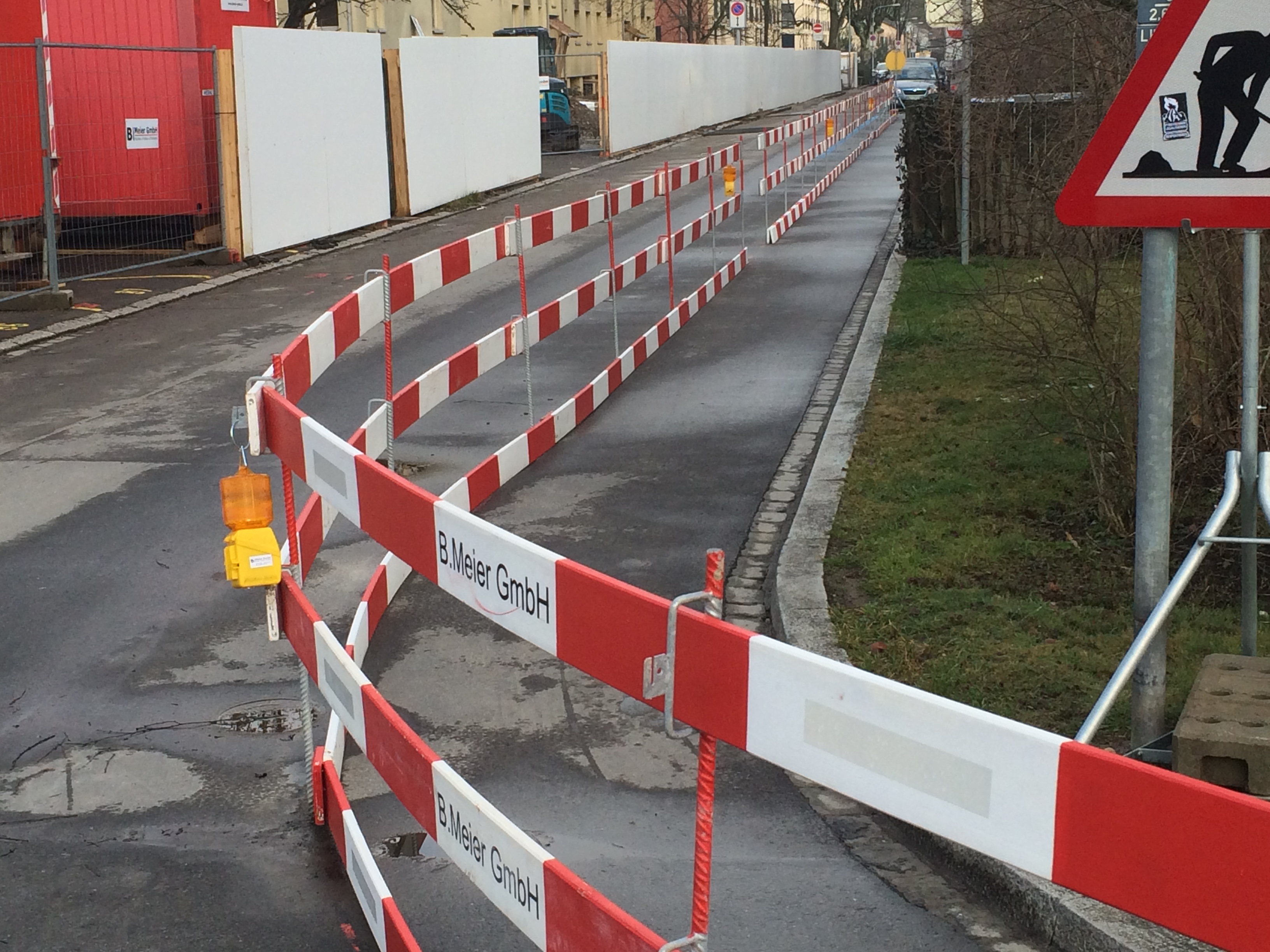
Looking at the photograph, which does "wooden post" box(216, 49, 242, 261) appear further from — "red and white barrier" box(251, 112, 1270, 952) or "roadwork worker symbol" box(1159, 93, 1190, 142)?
"red and white barrier" box(251, 112, 1270, 952)

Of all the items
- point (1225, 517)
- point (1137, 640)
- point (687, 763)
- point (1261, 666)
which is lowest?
point (687, 763)

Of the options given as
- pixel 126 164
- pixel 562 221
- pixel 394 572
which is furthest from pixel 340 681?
pixel 126 164

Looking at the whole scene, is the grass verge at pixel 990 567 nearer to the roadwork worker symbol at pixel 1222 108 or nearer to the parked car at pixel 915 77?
the roadwork worker symbol at pixel 1222 108

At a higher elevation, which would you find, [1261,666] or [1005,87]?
[1005,87]

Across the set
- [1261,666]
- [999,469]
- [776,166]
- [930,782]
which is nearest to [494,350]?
[999,469]

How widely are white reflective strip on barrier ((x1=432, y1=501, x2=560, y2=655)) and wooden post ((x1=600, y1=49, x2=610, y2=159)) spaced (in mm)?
34535

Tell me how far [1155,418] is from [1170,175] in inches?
28.3

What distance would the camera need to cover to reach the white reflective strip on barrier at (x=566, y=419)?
33.9ft

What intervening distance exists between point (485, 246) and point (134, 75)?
1089cm

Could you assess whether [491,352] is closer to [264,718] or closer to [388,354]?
[388,354]

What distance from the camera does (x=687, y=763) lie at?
541 cm

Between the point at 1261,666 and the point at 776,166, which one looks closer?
the point at 1261,666

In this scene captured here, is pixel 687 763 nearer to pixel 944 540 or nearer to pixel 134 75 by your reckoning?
pixel 944 540

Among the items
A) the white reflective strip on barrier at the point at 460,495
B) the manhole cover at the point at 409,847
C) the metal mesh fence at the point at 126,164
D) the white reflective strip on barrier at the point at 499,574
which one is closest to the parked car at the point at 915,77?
the metal mesh fence at the point at 126,164
